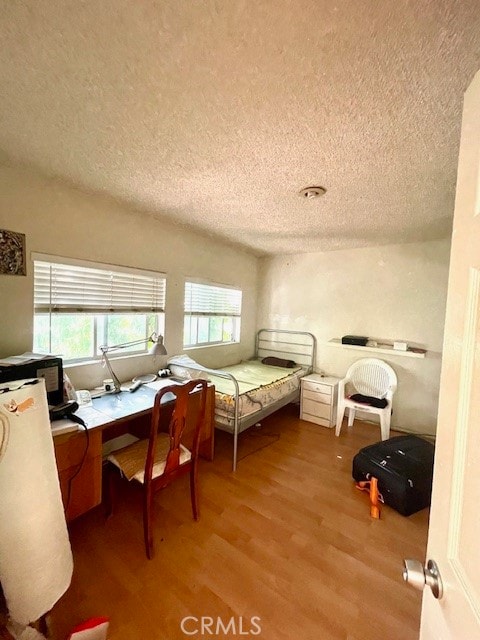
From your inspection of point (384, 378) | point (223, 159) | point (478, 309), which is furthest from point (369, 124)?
point (384, 378)

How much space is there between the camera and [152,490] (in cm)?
150

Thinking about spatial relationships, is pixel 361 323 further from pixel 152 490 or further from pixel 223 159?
pixel 152 490

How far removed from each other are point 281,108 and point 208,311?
2457 mm

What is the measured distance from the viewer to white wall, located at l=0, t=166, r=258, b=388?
1701mm

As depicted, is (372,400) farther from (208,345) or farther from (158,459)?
(158,459)

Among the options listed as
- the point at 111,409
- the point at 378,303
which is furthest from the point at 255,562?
the point at 378,303

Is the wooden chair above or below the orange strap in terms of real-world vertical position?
above

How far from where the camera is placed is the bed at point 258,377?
2338 mm

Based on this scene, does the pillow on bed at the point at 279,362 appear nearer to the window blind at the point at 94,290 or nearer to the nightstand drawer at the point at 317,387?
the nightstand drawer at the point at 317,387

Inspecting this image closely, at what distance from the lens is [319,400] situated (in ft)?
10.6

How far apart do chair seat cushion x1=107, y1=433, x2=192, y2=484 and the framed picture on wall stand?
1.41 m

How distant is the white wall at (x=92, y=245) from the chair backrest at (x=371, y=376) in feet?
6.19

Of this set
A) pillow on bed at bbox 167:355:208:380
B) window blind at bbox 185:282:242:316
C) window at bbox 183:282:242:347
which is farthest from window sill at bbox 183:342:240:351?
window blind at bbox 185:282:242:316

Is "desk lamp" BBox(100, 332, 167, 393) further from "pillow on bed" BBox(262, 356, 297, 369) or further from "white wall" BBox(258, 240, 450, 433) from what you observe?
"white wall" BBox(258, 240, 450, 433)
